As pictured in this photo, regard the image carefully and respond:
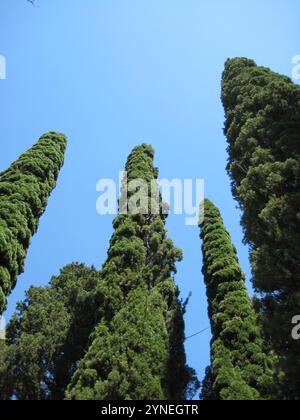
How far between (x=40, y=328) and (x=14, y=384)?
2.85 meters

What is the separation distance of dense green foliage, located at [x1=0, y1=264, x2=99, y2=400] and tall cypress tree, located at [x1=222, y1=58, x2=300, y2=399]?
674 centimetres

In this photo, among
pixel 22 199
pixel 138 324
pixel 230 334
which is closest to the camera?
pixel 138 324

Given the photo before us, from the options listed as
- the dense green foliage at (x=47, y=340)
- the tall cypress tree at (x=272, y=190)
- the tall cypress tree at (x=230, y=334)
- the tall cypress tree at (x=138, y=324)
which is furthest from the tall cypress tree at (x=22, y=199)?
the tall cypress tree at (x=272, y=190)

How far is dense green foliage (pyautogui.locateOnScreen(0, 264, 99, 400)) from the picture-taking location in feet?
52.2

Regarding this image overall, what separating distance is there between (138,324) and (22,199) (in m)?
7.48

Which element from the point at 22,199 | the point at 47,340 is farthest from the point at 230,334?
the point at 22,199

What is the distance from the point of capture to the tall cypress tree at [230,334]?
14.5 meters

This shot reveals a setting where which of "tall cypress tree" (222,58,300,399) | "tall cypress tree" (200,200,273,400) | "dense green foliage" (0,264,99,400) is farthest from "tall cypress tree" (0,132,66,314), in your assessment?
"tall cypress tree" (222,58,300,399)

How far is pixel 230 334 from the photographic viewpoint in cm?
1650

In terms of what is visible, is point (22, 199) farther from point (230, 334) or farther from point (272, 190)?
point (272, 190)

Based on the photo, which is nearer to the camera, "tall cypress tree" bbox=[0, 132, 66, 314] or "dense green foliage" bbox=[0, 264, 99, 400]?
"tall cypress tree" bbox=[0, 132, 66, 314]

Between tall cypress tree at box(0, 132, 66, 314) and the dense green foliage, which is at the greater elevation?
tall cypress tree at box(0, 132, 66, 314)

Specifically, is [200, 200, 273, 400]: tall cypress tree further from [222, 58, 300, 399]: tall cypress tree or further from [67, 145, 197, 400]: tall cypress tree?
[222, 58, 300, 399]: tall cypress tree
